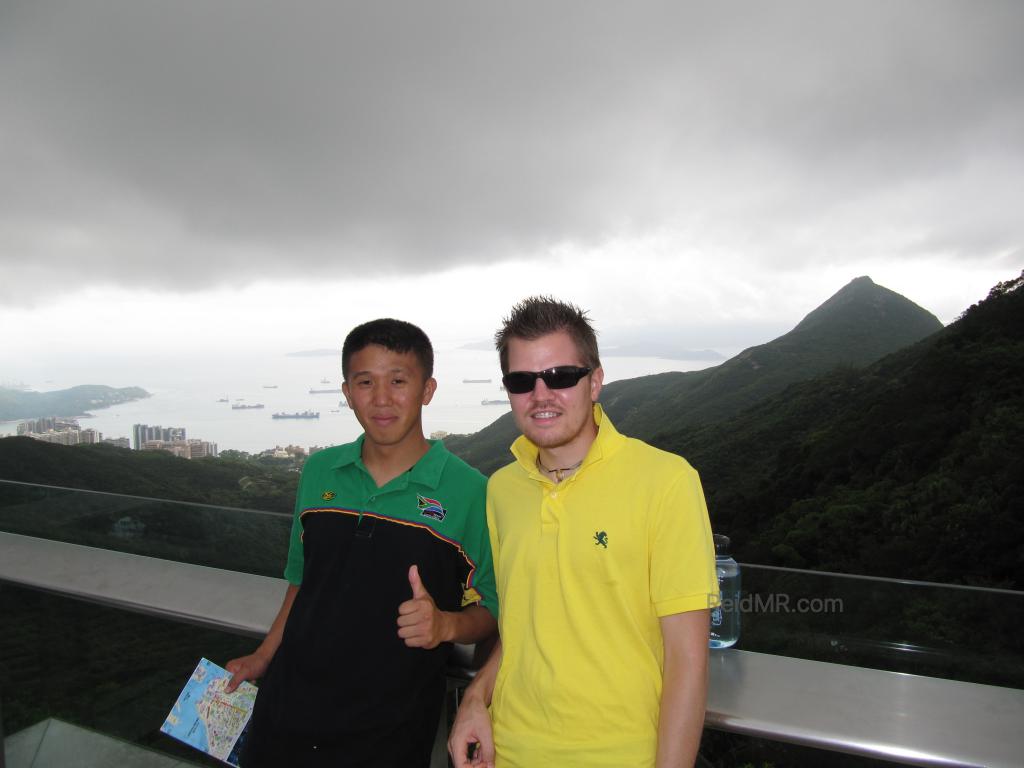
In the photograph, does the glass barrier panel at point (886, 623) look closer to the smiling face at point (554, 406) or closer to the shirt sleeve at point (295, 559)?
the smiling face at point (554, 406)

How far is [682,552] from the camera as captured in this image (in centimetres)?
111

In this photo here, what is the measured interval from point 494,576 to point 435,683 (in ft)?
0.84

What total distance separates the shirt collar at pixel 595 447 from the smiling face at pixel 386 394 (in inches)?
13.1

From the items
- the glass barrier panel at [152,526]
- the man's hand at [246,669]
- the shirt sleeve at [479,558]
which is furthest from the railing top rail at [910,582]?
the glass barrier panel at [152,526]

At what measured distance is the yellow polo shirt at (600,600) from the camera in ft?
3.70

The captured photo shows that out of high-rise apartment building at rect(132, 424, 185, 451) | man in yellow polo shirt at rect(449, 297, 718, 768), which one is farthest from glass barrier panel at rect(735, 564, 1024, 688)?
high-rise apartment building at rect(132, 424, 185, 451)

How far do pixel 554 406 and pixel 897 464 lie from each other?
31.7 metres

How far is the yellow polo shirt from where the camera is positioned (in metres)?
1.13

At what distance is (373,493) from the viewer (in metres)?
1.50

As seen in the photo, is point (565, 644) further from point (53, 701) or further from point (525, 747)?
point (53, 701)

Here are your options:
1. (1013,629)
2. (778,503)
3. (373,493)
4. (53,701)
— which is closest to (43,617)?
(53,701)

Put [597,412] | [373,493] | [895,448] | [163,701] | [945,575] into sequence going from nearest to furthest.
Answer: [597,412] → [373,493] → [163,701] → [945,575] → [895,448]

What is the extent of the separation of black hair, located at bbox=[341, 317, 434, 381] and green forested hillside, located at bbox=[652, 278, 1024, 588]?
19.6 meters

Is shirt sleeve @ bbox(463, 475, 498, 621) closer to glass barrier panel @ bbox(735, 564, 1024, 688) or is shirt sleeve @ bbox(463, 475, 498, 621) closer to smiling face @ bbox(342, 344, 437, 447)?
smiling face @ bbox(342, 344, 437, 447)
